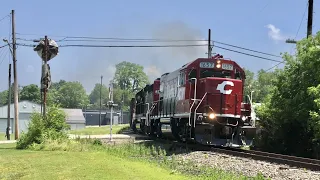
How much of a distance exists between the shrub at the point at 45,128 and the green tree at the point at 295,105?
10.8 meters

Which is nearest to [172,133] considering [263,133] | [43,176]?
[263,133]

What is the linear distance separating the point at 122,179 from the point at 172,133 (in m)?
11.9

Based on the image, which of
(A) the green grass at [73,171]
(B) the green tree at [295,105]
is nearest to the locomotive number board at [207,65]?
(B) the green tree at [295,105]

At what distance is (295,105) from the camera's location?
1973 cm

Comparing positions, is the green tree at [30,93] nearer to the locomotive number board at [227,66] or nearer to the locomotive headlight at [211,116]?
the locomotive number board at [227,66]

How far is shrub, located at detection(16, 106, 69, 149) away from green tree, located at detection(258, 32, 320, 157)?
10.8m

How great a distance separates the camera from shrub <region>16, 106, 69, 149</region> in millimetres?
18438

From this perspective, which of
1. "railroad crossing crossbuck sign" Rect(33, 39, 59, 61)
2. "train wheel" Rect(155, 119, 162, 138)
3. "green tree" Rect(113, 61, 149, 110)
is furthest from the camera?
"green tree" Rect(113, 61, 149, 110)

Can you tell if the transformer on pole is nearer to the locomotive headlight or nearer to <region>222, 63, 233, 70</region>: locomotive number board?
the locomotive headlight

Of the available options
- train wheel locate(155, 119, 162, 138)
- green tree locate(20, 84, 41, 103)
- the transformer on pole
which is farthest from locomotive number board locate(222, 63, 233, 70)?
green tree locate(20, 84, 41, 103)

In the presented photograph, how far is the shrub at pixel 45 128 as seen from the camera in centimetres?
1844

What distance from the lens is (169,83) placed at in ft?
72.3

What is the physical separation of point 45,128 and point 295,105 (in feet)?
39.6

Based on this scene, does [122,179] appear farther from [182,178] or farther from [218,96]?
[218,96]
